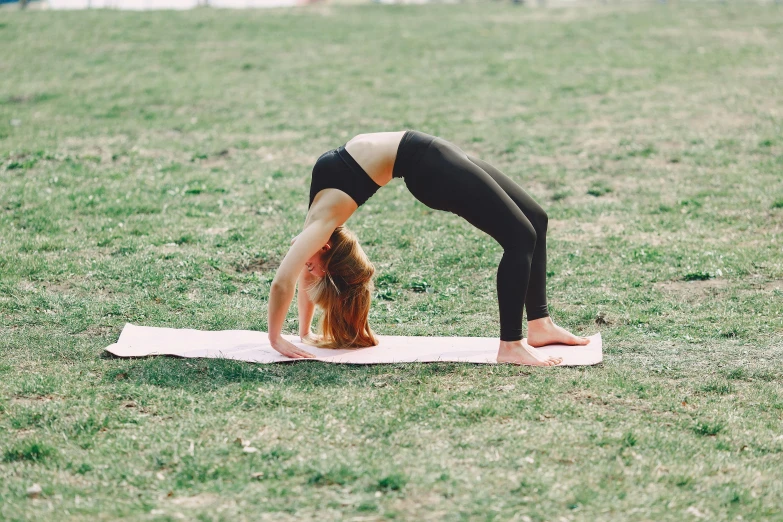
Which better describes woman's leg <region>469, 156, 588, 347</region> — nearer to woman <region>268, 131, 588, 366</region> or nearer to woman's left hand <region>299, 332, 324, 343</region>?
woman <region>268, 131, 588, 366</region>

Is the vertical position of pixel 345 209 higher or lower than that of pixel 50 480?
higher

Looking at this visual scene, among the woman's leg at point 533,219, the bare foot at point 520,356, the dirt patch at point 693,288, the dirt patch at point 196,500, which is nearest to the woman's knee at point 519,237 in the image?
the woman's leg at point 533,219

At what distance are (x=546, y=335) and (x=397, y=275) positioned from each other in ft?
7.34

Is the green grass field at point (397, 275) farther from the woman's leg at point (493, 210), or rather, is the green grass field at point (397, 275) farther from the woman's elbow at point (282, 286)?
the woman's elbow at point (282, 286)

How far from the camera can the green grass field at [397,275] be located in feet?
14.6

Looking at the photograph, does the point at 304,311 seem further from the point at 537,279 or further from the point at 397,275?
the point at 397,275

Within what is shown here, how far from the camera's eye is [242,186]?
11438mm

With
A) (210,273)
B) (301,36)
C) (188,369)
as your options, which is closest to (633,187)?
(210,273)

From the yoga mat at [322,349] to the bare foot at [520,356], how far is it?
0.08 m

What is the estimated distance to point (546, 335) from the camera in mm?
6551

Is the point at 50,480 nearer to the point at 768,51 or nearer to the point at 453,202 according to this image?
the point at 453,202

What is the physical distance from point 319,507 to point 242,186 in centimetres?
774

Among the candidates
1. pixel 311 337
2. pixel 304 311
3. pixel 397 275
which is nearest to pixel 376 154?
pixel 304 311

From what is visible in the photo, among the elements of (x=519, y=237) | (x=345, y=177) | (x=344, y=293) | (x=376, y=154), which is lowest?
(x=344, y=293)
